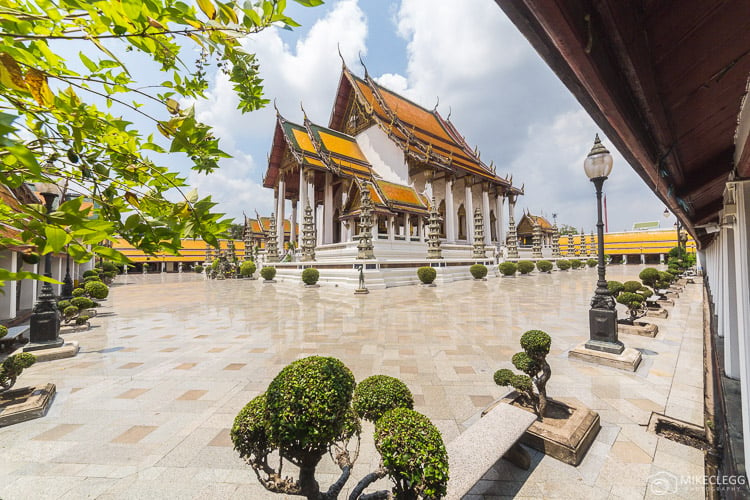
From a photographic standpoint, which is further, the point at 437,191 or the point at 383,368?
the point at 437,191

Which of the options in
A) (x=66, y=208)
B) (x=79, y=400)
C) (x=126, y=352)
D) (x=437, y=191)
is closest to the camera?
(x=66, y=208)

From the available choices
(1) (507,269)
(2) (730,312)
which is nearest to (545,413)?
(2) (730,312)

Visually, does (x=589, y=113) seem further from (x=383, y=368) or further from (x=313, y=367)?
(x=383, y=368)

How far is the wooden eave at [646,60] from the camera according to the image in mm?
962

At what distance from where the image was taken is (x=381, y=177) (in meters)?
26.8

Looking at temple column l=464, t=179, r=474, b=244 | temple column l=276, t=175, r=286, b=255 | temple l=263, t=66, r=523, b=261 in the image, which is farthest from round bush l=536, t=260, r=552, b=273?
temple column l=276, t=175, r=286, b=255

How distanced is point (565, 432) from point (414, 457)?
6.00 feet

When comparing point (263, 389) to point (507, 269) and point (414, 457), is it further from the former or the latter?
point (507, 269)

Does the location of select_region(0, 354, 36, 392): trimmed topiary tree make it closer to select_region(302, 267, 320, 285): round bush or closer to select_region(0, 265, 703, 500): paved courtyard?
select_region(0, 265, 703, 500): paved courtyard

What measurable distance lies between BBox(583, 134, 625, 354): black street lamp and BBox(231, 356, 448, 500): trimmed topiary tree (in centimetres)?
437

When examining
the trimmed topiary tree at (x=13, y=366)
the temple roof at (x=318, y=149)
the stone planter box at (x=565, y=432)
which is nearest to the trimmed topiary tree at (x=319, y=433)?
the stone planter box at (x=565, y=432)

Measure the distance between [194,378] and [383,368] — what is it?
2584 mm

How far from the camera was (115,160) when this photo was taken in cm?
152

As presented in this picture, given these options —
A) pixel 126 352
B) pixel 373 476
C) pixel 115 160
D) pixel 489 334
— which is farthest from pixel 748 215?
pixel 126 352
